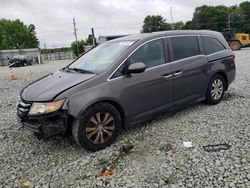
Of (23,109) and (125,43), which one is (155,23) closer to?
(125,43)

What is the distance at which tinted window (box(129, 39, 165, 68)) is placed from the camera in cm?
386

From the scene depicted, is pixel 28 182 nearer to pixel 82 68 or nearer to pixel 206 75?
pixel 82 68

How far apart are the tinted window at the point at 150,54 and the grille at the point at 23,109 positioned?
1.71 metres

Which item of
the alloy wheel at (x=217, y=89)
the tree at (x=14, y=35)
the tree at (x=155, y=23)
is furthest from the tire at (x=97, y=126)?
the tree at (x=14, y=35)

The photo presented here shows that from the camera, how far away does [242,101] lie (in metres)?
5.29

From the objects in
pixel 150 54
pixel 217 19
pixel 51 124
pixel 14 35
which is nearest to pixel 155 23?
pixel 217 19

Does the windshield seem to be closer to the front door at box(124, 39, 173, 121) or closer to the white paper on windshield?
the white paper on windshield

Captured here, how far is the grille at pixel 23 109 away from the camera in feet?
10.9

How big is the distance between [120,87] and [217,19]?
6727 centimetres

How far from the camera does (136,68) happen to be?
361cm

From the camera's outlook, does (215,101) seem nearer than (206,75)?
No

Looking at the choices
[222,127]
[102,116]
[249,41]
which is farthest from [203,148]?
[249,41]

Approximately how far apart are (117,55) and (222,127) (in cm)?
218

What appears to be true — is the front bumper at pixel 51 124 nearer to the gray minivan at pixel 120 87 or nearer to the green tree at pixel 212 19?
the gray minivan at pixel 120 87
